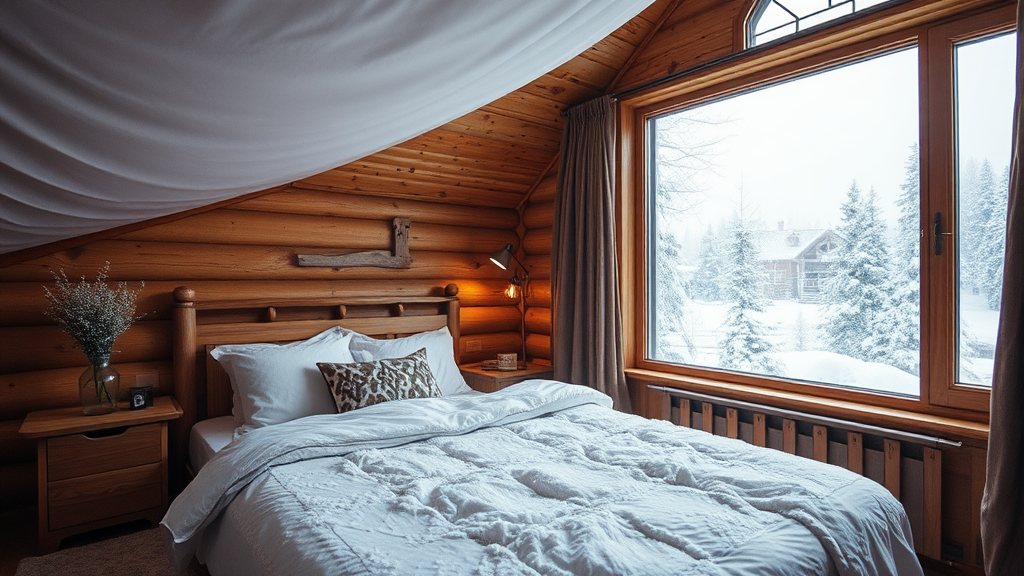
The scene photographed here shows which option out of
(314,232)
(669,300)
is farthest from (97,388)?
(669,300)

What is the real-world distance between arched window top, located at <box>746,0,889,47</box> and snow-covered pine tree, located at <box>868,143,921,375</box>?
0.72 meters

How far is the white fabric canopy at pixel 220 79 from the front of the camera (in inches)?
29.3

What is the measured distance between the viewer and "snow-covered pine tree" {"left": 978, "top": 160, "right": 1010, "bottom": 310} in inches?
87.1

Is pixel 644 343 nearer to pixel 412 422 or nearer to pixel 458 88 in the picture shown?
pixel 412 422

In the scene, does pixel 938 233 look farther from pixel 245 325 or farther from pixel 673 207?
pixel 245 325

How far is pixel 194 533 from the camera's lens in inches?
69.1

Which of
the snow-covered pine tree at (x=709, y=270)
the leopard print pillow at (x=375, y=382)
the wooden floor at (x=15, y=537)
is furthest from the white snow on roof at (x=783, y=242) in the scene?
the wooden floor at (x=15, y=537)

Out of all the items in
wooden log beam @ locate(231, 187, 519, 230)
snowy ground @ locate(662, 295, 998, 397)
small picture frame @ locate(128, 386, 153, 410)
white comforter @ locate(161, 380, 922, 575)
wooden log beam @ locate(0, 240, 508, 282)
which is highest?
wooden log beam @ locate(231, 187, 519, 230)

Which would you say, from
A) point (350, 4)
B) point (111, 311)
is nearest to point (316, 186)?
point (111, 311)

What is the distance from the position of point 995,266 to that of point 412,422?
2.33 m

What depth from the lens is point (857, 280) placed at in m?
2.60

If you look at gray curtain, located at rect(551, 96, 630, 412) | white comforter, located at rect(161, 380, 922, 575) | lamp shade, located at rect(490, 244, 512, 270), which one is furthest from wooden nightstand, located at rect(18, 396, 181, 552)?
gray curtain, located at rect(551, 96, 630, 412)

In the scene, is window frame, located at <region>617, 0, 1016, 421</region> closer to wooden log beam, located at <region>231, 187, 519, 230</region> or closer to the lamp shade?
the lamp shade

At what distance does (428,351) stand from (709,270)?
1.64m
